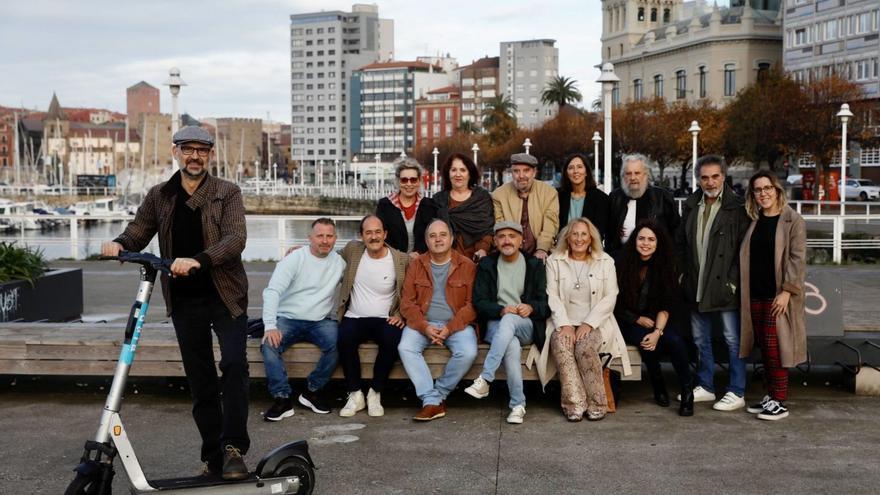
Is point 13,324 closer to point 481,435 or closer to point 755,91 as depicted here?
point 481,435

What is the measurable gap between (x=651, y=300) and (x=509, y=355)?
1.14 m

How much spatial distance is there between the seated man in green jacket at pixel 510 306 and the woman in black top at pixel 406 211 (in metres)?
0.82

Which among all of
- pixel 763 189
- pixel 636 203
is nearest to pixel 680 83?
pixel 636 203

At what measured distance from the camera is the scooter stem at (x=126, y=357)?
442 cm

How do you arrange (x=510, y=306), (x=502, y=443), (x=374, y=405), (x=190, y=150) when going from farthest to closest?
(x=510, y=306) < (x=374, y=405) < (x=502, y=443) < (x=190, y=150)

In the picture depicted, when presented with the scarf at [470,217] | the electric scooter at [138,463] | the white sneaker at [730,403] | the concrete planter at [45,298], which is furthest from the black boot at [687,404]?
the concrete planter at [45,298]

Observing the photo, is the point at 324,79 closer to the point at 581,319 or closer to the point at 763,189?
the point at 581,319

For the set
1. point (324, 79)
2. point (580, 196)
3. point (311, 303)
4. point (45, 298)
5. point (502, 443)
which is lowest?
point (502, 443)

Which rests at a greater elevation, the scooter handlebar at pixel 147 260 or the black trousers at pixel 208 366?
the scooter handlebar at pixel 147 260

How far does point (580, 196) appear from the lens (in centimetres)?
816

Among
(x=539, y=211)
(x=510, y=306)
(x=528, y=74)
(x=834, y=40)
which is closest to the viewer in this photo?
(x=510, y=306)

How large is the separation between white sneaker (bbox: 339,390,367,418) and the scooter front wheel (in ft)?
8.68

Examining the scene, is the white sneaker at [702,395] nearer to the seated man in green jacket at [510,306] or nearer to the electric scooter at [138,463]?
the seated man in green jacket at [510,306]

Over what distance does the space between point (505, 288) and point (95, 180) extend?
478 feet
